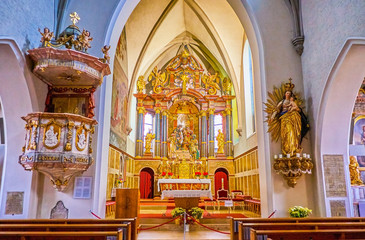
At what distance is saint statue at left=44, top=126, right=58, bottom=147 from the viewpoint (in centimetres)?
613

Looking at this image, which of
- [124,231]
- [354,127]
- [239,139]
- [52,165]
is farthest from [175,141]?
[124,231]

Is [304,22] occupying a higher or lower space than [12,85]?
higher

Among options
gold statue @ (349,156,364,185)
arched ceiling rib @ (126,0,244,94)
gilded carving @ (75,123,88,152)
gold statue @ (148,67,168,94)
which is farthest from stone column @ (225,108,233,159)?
gilded carving @ (75,123,88,152)

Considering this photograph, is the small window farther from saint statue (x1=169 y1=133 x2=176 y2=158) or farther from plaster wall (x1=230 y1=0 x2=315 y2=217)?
plaster wall (x1=230 y1=0 x2=315 y2=217)

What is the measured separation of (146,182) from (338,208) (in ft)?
37.1

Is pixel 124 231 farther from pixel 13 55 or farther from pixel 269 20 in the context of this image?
pixel 269 20

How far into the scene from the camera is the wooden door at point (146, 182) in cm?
1658

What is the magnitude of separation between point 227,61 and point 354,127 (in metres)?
6.93

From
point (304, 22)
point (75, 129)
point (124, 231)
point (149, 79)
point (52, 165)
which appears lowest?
point (124, 231)

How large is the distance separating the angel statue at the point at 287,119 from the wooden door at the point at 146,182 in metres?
10.3

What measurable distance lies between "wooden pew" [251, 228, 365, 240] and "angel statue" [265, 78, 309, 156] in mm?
3762

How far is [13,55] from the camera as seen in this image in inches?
256

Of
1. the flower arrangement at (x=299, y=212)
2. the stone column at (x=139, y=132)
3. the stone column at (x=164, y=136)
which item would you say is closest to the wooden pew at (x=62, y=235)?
the flower arrangement at (x=299, y=212)

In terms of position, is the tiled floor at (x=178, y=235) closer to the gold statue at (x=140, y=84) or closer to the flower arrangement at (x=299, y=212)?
the flower arrangement at (x=299, y=212)
